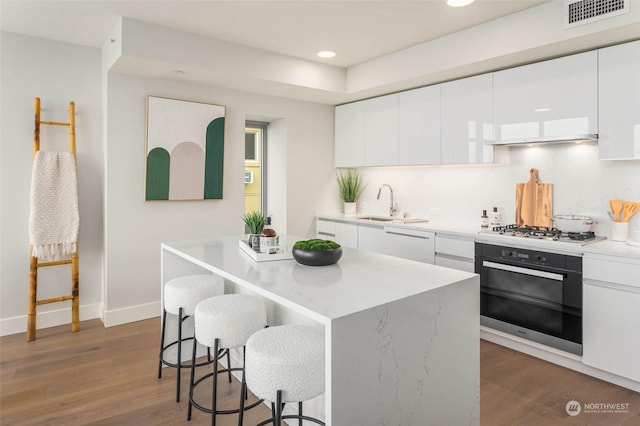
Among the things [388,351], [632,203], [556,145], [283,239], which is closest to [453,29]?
[556,145]

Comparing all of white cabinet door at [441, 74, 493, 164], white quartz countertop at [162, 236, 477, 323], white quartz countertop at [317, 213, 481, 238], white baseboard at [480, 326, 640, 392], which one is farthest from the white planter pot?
white quartz countertop at [162, 236, 477, 323]

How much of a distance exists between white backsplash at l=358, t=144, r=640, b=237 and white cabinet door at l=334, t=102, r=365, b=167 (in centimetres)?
39

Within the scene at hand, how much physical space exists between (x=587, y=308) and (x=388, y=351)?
6.78ft

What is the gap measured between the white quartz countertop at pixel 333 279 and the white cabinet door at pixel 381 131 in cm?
222

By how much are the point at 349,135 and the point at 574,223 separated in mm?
2754

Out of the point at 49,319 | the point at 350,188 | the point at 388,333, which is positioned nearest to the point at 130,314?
the point at 49,319

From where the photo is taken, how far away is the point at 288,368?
1.60 m

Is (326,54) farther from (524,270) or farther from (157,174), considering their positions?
(524,270)

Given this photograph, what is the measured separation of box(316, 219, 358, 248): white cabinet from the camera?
188 inches

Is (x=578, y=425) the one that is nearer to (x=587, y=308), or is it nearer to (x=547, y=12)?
(x=587, y=308)

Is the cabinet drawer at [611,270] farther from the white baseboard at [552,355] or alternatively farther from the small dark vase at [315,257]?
the small dark vase at [315,257]

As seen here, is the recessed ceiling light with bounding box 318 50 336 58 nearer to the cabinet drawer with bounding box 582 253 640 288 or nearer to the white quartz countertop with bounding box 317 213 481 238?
the white quartz countertop with bounding box 317 213 481 238

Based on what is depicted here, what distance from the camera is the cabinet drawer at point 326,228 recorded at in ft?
16.6

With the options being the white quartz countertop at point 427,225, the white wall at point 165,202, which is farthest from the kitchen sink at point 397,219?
the white wall at point 165,202
